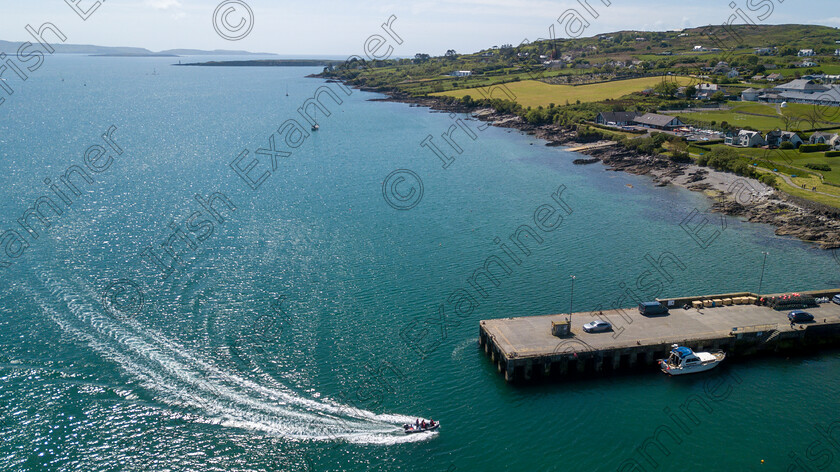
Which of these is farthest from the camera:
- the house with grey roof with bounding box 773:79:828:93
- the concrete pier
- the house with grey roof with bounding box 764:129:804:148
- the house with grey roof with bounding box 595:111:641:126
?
the house with grey roof with bounding box 773:79:828:93

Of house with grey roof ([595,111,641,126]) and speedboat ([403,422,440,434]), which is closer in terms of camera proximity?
speedboat ([403,422,440,434])

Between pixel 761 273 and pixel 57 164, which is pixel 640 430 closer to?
pixel 761 273

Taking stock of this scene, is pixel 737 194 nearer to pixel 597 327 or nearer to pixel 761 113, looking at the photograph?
pixel 597 327

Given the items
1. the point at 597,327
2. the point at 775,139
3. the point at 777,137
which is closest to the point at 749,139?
the point at 775,139

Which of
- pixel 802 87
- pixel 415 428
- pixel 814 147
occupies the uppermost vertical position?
pixel 802 87

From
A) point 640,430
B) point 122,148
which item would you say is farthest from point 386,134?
point 640,430

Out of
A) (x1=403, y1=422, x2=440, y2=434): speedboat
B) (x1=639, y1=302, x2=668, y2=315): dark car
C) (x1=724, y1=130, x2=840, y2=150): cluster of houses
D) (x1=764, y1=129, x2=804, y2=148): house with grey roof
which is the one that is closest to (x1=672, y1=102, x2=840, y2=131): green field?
(x1=764, y1=129, x2=804, y2=148): house with grey roof

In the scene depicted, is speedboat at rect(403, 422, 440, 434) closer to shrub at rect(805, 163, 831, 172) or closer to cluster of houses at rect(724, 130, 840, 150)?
shrub at rect(805, 163, 831, 172)

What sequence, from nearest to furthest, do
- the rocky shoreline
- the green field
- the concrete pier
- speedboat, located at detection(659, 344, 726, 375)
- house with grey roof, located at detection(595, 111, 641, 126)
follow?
the concrete pier, speedboat, located at detection(659, 344, 726, 375), the rocky shoreline, the green field, house with grey roof, located at detection(595, 111, 641, 126)
